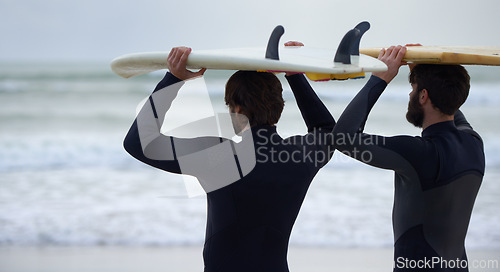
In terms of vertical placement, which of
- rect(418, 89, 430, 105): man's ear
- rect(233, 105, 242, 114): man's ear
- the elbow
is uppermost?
rect(418, 89, 430, 105): man's ear

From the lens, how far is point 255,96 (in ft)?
5.10

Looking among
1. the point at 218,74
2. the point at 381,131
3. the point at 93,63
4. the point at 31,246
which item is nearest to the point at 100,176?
the point at 31,246

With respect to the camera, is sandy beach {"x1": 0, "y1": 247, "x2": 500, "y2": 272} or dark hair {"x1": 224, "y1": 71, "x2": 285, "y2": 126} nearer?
dark hair {"x1": 224, "y1": 71, "x2": 285, "y2": 126}

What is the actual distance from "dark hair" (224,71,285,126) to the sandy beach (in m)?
2.52

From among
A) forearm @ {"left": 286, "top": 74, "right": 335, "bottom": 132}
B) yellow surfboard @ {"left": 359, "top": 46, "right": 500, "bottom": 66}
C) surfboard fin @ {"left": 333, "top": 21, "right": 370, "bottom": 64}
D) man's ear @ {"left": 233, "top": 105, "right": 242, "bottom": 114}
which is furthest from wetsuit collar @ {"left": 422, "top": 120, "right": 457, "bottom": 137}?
man's ear @ {"left": 233, "top": 105, "right": 242, "bottom": 114}

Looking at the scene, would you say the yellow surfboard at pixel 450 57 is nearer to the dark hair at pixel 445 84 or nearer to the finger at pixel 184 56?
the dark hair at pixel 445 84

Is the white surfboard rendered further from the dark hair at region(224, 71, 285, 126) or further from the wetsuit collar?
the wetsuit collar

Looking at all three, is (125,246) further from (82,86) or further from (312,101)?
(82,86)

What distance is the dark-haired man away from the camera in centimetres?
154

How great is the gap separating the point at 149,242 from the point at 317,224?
151cm

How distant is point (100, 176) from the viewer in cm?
699

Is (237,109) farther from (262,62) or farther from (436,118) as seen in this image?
(436,118)

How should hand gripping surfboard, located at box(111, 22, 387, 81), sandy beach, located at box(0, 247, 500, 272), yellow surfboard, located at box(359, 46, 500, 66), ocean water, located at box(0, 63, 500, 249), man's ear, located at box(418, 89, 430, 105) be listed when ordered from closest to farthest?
hand gripping surfboard, located at box(111, 22, 387, 81), yellow surfboard, located at box(359, 46, 500, 66), man's ear, located at box(418, 89, 430, 105), sandy beach, located at box(0, 247, 500, 272), ocean water, located at box(0, 63, 500, 249)

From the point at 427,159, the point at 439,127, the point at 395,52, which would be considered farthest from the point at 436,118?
the point at 395,52
